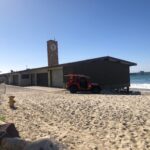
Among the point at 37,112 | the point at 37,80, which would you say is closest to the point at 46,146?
the point at 37,112

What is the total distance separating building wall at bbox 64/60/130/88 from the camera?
3066 centimetres

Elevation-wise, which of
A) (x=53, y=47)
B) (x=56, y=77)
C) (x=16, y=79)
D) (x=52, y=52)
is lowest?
(x=56, y=77)

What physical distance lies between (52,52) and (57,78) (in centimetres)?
1607

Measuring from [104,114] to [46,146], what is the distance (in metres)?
7.22

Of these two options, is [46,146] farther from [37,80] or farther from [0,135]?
[37,80]

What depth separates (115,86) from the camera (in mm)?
31781

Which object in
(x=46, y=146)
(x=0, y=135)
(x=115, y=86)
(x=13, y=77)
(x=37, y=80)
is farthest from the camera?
(x=13, y=77)

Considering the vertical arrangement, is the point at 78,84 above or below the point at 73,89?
above

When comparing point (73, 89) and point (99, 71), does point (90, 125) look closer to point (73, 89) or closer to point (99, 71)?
point (73, 89)

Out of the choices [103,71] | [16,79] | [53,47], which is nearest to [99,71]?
[103,71]

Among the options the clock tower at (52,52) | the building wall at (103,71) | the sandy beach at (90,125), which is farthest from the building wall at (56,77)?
the sandy beach at (90,125)

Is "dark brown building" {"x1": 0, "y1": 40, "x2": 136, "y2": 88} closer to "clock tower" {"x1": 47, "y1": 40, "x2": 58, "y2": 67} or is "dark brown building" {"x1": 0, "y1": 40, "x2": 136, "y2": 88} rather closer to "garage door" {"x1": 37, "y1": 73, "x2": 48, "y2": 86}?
"garage door" {"x1": 37, "y1": 73, "x2": 48, "y2": 86}

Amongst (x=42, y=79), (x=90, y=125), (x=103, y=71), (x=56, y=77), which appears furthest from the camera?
(x=42, y=79)

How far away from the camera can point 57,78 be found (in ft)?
110
